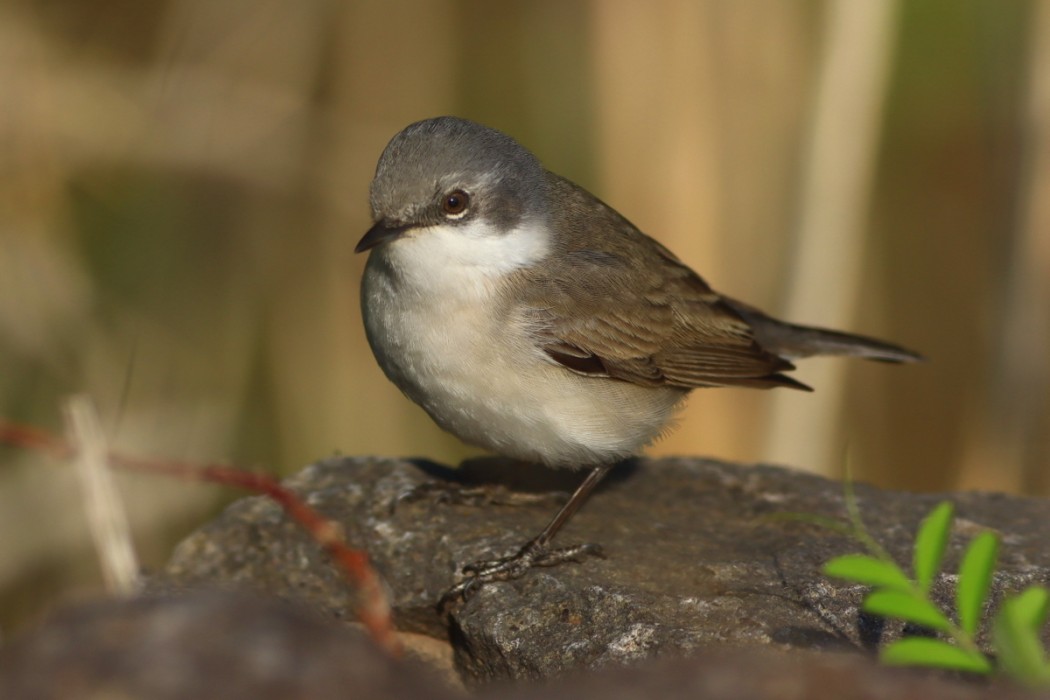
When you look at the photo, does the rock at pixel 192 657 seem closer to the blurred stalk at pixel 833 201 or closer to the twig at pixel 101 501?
the twig at pixel 101 501

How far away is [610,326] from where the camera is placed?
512 cm

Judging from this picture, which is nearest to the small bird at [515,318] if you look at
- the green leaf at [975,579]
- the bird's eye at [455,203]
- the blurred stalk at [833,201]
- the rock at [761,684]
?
the bird's eye at [455,203]

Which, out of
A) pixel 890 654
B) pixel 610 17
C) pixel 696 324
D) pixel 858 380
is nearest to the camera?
pixel 890 654

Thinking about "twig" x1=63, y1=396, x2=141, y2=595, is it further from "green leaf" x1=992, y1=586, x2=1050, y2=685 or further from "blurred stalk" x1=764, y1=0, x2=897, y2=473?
"blurred stalk" x1=764, y1=0, x2=897, y2=473

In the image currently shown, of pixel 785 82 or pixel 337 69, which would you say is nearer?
pixel 785 82

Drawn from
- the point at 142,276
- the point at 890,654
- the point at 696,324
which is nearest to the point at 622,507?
the point at 696,324

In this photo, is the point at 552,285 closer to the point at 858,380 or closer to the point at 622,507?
the point at 622,507

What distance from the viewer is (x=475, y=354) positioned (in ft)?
15.0

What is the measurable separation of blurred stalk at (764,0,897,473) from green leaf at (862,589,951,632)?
13.6 feet

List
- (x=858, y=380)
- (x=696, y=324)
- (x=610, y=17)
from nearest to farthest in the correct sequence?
(x=696, y=324) < (x=610, y=17) < (x=858, y=380)

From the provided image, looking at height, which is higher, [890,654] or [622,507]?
[890,654]

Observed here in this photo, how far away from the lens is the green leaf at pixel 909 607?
244 centimetres

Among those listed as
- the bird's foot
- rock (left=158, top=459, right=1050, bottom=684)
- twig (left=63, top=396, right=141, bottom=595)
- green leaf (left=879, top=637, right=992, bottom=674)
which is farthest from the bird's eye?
green leaf (left=879, top=637, right=992, bottom=674)

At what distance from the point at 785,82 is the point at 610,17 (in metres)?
0.98
